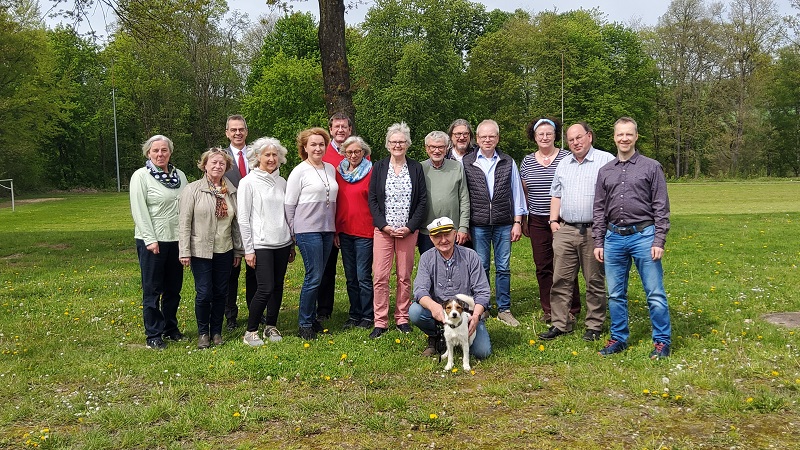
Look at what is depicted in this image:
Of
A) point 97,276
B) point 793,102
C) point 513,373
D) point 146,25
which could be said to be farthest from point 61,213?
point 793,102

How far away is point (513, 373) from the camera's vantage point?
5.57 m

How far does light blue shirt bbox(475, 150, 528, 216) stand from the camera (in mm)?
7117

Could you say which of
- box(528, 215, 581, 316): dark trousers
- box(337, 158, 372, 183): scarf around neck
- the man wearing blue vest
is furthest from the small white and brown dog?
box(337, 158, 372, 183): scarf around neck

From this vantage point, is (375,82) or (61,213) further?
(375,82)

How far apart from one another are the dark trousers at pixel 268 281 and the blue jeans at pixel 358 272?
712 mm

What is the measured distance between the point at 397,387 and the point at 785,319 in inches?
185

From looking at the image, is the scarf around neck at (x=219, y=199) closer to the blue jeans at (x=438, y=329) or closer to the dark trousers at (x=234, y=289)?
the dark trousers at (x=234, y=289)

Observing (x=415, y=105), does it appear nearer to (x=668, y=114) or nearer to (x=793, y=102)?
(x=668, y=114)

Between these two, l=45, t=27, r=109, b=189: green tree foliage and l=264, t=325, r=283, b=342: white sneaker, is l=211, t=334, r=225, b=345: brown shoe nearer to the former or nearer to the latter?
l=264, t=325, r=283, b=342: white sneaker

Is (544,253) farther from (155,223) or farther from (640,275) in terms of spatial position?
(155,223)

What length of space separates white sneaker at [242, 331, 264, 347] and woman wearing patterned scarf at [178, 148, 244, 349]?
1.03 ft

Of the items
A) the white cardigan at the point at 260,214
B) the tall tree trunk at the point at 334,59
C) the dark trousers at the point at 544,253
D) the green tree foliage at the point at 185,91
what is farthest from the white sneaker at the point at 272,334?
the green tree foliage at the point at 185,91

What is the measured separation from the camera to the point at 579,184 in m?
6.33

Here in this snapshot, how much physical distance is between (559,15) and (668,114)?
12.6 metres
